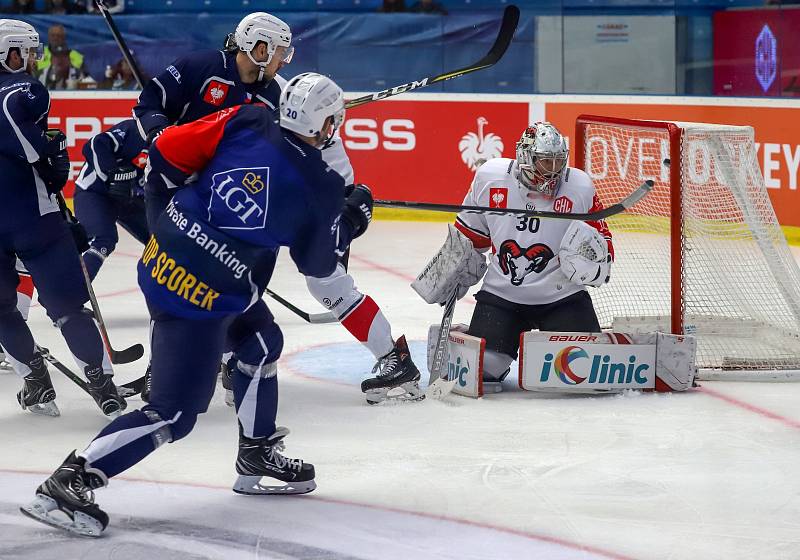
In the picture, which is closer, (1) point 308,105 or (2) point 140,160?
(1) point 308,105

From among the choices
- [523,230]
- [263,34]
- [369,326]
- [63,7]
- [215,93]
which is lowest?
[369,326]

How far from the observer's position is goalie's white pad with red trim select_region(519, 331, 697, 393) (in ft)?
13.4

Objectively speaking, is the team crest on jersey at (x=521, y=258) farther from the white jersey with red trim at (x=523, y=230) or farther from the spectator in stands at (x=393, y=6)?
the spectator in stands at (x=393, y=6)

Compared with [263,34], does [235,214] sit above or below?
below

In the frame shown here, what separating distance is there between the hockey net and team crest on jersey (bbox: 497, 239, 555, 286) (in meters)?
0.43

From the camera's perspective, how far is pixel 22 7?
9273 mm

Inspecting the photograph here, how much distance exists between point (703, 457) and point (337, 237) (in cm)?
126

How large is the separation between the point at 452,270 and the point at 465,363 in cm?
35

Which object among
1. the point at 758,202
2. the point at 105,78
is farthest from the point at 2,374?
the point at 105,78

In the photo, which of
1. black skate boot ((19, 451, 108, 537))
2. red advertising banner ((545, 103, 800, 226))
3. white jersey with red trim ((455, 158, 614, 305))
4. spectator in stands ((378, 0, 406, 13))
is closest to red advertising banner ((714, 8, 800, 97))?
red advertising banner ((545, 103, 800, 226))

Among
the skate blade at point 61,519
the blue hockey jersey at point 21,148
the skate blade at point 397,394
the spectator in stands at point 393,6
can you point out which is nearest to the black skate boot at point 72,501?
the skate blade at point 61,519

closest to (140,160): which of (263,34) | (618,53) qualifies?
(263,34)

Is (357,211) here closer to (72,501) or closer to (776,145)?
(72,501)

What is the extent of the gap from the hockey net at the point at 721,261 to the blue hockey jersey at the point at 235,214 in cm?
175
